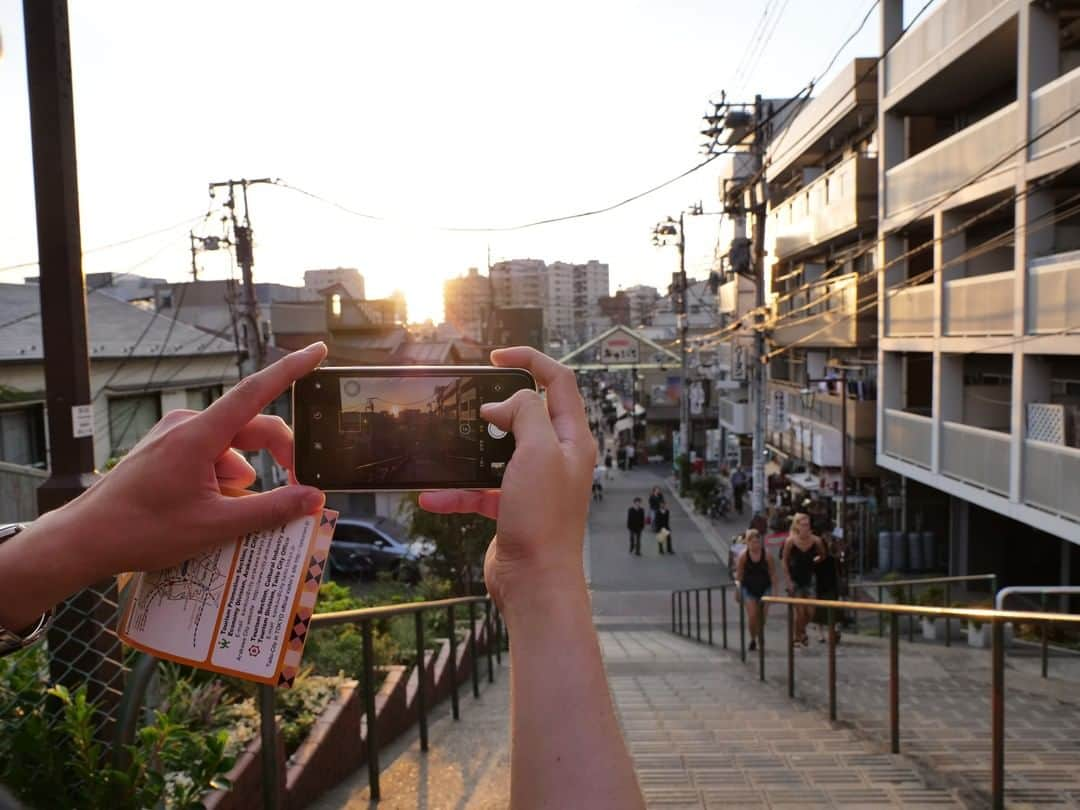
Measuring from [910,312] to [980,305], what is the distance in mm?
3030

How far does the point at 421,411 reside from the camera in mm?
1840

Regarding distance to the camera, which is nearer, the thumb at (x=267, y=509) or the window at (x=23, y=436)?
the thumb at (x=267, y=509)

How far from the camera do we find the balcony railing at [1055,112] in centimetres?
1046

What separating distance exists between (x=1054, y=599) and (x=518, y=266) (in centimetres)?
11222

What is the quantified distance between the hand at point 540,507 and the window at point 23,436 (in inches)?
470

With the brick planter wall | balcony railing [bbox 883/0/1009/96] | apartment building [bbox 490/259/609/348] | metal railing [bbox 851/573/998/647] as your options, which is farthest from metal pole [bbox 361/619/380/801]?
apartment building [bbox 490/259/609/348]

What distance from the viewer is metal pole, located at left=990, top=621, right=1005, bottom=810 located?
3963 mm

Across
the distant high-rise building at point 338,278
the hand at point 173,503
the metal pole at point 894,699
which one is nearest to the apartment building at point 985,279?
the metal pole at point 894,699

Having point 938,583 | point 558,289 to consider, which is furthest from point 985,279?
point 558,289

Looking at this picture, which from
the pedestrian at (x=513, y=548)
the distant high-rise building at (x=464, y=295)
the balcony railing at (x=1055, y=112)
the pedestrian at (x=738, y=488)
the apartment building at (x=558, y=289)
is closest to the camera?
the pedestrian at (x=513, y=548)

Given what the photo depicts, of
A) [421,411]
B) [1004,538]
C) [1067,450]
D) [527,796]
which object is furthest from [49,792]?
[1004,538]

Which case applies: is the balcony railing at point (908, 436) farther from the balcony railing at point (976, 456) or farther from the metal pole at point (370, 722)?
the metal pole at point (370, 722)

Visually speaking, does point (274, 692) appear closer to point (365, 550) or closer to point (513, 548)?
point (513, 548)

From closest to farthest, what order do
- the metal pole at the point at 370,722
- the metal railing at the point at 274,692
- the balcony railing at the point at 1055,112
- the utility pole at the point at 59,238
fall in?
the metal railing at the point at 274,692, the utility pole at the point at 59,238, the metal pole at the point at 370,722, the balcony railing at the point at 1055,112
